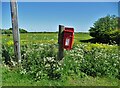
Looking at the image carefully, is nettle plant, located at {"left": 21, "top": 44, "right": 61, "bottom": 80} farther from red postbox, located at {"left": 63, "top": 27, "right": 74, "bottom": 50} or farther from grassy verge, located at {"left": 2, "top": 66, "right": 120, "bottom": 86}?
red postbox, located at {"left": 63, "top": 27, "right": 74, "bottom": 50}

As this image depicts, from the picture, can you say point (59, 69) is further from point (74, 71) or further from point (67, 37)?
point (67, 37)

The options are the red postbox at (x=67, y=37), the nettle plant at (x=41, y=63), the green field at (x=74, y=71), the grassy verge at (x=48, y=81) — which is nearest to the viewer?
the grassy verge at (x=48, y=81)

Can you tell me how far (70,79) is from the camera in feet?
24.8

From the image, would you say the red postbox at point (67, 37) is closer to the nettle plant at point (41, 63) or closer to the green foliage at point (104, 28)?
the nettle plant at point (41, 63)

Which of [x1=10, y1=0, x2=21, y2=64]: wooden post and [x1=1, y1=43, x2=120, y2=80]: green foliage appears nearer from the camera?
[x1=1, y1=43, x2=120, y2=80]: green foliage

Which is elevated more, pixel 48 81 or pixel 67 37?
pixel 67 37

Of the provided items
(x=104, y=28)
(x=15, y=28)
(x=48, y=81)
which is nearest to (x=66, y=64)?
(x=48, y=81)

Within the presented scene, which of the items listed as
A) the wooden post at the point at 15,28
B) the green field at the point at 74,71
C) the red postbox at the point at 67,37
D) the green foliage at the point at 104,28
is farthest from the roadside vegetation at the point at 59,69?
the green foliage at the point at 104,28

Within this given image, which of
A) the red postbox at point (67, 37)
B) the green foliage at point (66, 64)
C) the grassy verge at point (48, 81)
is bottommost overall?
the grassy verge at point (48, 81)

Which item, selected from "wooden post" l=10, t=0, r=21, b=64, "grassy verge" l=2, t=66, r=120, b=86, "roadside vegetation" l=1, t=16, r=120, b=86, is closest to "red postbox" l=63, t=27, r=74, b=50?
"roadside vegetation" l=1, t=16, r=120, b=86

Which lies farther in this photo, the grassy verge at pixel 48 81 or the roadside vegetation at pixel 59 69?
the roadside vegetation at pixel 59 69

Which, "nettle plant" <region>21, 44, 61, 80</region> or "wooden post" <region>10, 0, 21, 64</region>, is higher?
"wooden post" <region>10, 0, 21, 64</region>

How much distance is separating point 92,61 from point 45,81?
5.22 feet

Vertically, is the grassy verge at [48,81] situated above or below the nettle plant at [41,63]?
below
